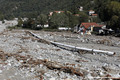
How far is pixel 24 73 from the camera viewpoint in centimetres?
945

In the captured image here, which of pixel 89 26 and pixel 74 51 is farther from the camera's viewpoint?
pixel 89 26

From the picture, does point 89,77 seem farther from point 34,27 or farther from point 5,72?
point 34,27

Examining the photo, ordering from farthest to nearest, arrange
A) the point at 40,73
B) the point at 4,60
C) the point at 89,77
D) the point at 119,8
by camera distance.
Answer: the point at 119,8
the point at 4,60
the point at 40,73
the point at 89,77

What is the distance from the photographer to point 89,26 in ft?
205

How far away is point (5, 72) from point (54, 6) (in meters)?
188

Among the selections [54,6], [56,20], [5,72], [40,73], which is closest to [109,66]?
[40,73]

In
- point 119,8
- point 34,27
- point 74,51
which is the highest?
point 119,8

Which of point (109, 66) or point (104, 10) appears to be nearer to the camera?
point (109, 66)

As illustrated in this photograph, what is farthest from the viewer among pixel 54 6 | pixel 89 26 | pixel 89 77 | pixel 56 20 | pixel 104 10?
pixel 54 6

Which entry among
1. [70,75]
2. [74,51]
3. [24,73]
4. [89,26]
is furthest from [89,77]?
[89,26]

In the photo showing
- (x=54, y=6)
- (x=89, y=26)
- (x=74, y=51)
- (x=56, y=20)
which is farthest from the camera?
(x=54, y=6)

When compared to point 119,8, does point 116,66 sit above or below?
below

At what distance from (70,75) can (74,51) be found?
6.78m

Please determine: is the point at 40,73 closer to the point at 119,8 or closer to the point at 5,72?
the point at 5,72
